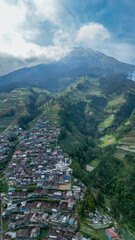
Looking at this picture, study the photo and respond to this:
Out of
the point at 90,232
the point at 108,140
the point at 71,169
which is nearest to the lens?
the point at 90,232

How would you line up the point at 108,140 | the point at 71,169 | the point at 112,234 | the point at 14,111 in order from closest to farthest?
the point at 112,234, the point at 71,169, the point at 108,140, the point at 14,111

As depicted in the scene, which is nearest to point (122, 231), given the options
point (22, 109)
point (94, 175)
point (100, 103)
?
point (94, 175)

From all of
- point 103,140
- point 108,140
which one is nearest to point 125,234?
point 108,140

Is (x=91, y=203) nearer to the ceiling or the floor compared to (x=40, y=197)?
nearer to the ceiling

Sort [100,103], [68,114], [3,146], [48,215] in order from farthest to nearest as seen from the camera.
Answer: [100,103] < [68,114] < [3,146] < [48,215]

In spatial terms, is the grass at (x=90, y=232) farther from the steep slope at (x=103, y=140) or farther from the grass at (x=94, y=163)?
the grass at (x=94, y=163)

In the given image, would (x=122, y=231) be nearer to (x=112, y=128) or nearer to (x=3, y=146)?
(x=3, y=146)

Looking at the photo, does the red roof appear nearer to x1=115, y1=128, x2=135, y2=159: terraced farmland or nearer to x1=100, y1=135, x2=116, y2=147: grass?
x1=115, y1=128, x2=135, y2=159: terraced farmland

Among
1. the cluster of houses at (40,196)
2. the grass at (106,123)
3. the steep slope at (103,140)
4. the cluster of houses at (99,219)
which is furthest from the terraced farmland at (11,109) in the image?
the cluster of houses at (99,219)

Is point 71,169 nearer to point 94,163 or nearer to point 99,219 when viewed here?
point 99,219
